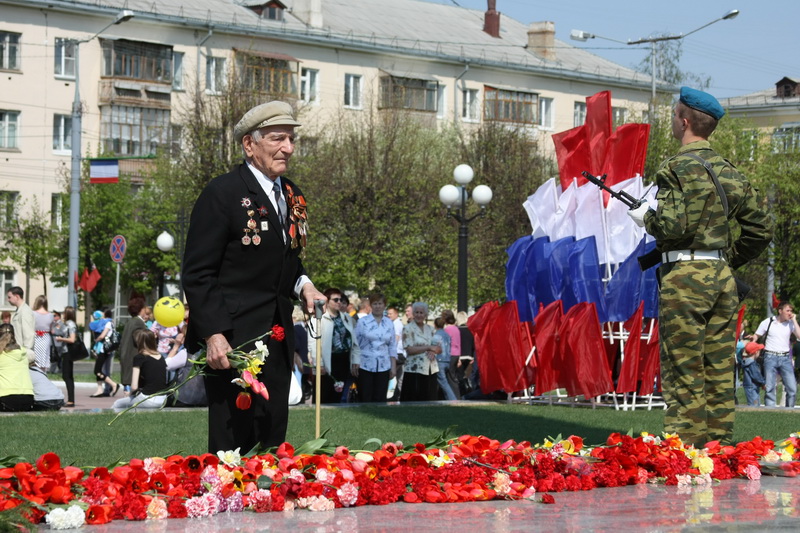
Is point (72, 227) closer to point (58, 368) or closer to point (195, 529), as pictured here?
point (58, 368)

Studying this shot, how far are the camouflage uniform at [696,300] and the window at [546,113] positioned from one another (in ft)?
226

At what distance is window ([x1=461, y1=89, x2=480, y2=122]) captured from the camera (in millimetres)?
72000

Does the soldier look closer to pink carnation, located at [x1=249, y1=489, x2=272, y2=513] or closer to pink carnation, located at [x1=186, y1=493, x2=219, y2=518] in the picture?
pink carnation, located at [x1=249, y1=489, x2=272, y2=513]

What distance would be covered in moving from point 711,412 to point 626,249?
35.1ft

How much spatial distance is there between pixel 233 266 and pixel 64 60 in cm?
5526

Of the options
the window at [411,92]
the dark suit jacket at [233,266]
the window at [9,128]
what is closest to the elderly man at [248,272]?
the dark suit jacket at [233,266]

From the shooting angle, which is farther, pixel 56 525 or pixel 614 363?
pixel 614 363

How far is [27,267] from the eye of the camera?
5656 cm

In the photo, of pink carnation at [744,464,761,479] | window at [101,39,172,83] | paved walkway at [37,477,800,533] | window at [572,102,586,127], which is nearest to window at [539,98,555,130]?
window at [572,102,586,127]

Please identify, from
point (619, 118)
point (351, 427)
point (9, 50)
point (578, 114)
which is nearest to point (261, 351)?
point (351, 427)

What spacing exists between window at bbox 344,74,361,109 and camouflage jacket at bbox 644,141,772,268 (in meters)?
60.2

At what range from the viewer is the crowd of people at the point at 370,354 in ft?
62.9

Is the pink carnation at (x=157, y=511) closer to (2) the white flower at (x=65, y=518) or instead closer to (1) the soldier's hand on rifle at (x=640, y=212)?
(2) the white flower at (x=65, y=518)

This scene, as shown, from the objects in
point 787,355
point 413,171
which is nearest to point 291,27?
point 413,171
